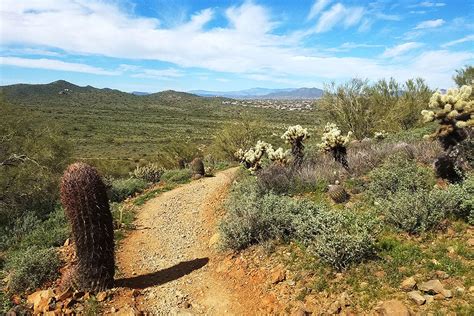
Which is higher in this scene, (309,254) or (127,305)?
(309,254)

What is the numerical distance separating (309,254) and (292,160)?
566cm

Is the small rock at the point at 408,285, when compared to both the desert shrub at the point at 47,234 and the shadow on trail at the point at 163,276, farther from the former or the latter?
the desert shrub at the point at 47,234

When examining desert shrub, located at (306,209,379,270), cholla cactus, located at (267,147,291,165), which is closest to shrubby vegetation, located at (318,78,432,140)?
cholla cactus, located at (267,147,291,165)

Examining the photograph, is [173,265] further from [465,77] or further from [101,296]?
[465,77]

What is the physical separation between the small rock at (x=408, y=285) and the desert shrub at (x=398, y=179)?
275cm

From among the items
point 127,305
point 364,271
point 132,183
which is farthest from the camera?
point 132,183

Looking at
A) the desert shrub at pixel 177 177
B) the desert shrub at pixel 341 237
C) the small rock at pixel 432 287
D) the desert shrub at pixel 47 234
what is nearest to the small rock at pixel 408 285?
the small rock at pixel 432 287

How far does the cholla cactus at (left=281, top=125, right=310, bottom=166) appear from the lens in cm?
1139

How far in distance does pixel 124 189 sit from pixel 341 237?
9.60m

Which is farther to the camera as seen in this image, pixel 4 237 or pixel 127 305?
pixel 4 237

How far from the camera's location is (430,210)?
6.32 meters

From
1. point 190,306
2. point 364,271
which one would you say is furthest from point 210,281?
point 364,271

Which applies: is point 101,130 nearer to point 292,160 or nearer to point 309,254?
point 292,160

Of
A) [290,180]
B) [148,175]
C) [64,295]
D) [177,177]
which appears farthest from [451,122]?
[148,175]
